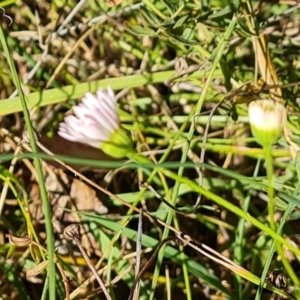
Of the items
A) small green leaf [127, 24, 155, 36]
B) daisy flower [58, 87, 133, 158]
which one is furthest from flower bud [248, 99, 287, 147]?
small green leaf [127, 24, 155, 36]

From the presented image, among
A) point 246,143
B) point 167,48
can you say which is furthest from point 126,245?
point 167,48

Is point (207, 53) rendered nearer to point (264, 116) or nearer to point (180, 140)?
point (180, 140)

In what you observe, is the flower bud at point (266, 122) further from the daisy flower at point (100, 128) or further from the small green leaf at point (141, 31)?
the small green leaf at point (141, 31)

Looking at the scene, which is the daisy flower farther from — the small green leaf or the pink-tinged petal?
the small green leaf

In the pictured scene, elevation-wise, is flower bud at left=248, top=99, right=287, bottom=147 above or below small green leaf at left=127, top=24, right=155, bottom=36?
below

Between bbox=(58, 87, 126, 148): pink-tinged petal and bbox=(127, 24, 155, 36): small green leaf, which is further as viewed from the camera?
bbox=(127, 24, 155, 36): small green leaf

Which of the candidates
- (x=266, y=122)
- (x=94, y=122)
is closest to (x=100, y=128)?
(x=94, y=122)

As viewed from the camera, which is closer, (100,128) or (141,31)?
(100,128)

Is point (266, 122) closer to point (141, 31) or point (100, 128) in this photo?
point (100, 128)

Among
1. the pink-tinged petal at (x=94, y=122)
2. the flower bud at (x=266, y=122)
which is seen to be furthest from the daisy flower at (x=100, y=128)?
the flower bud at (x=266, y=122)

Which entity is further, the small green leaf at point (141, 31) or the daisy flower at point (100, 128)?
the small green leaf at point (141, 31)

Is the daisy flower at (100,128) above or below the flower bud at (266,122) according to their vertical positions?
above
